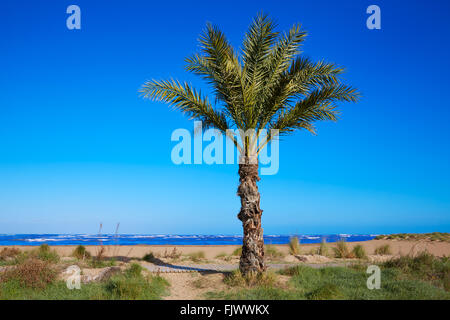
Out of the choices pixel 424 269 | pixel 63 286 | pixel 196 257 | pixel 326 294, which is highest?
pixel 326 294

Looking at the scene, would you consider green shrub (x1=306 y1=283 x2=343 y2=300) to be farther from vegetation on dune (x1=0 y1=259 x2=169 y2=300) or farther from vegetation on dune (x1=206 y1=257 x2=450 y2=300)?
vegetation on dune (x1=0 y1=259 x2=169 y2=300)

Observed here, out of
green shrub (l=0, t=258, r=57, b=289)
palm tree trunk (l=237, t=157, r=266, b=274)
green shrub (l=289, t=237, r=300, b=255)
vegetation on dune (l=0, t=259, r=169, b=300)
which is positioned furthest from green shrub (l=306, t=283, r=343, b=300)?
green shrub (l=289, t=237, r=300, b=255)

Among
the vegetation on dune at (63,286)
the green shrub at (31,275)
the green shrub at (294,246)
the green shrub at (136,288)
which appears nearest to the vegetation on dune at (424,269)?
the green shrub at (294,246)

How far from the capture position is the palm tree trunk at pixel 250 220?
982 cm

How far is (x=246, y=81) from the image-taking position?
1088cm

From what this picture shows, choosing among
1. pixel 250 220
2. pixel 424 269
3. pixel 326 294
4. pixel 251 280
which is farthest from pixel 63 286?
pixel 424 269

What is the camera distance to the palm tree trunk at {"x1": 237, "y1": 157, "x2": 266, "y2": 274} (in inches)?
387

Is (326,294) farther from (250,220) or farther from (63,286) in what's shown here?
(63,286)

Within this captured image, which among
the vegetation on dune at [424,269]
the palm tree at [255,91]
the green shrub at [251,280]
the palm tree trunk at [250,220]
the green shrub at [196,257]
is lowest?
the green shrub at [196,257]

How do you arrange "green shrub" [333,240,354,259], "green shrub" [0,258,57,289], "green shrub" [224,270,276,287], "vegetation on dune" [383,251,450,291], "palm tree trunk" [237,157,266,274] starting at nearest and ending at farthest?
"green shrub" [0,258,57,289] < "green shrub" [224,270,276,287] < "palm tree trunk" [237,157,266,274] < "vegetation on dune" [383,251,450,291] < "green shrub" [333,240,354,259]

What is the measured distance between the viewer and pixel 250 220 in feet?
32.9

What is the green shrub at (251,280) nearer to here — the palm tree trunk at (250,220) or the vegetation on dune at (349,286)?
the vegetation on dune at (349,286)

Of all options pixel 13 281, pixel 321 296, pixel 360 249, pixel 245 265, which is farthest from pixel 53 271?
pixel 360 249

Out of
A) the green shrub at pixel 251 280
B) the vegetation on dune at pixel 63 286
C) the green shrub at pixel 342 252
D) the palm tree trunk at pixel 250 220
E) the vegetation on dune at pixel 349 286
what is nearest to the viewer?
the vegetation on dune at pixel 63 286
